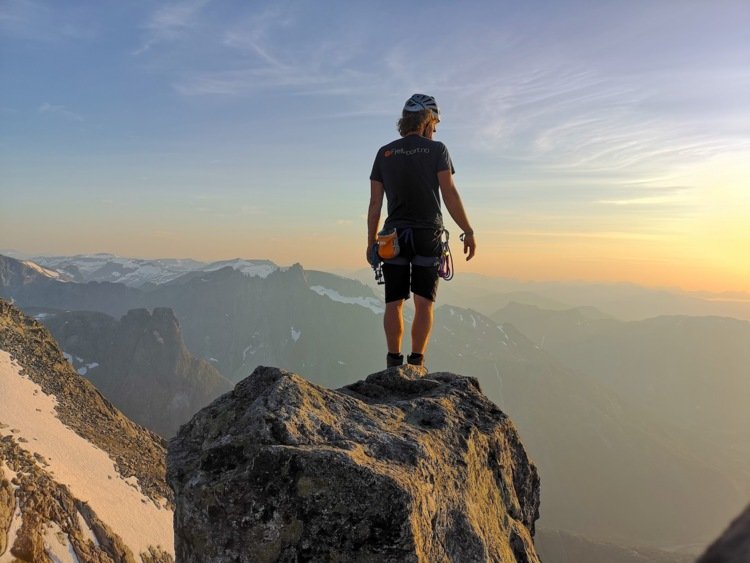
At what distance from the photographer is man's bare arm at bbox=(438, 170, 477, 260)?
9070mm

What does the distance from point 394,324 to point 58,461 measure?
131 feet

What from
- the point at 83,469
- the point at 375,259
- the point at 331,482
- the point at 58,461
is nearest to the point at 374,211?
the point at 375,259

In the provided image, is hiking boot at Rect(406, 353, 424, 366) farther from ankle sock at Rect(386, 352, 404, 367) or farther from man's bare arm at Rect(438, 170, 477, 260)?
man's bare arm at Rect(438, 170, 477, 260)

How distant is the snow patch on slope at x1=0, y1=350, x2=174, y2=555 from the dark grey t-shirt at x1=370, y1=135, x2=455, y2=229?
3673cm

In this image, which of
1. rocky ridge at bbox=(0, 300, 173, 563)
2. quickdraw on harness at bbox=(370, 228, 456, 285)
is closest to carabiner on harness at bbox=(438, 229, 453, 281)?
quickdraw on harness at bbox=(370, 228, 456, 285)

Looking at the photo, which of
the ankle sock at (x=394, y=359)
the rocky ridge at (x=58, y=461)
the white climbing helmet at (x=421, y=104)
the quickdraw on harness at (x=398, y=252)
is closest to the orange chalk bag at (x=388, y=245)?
the quickdraw on harness at (x=398, y=252)

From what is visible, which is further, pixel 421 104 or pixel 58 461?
pixel 58 461

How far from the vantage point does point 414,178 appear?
903 centimetres

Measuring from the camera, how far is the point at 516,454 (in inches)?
297

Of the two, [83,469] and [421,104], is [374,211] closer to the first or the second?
[421,104]

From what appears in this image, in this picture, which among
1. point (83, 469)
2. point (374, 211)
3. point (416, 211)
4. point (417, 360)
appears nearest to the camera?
point (416, 211)

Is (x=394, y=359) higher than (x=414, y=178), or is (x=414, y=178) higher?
(x=414, y=178)

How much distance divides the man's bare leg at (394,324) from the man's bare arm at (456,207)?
165 cm

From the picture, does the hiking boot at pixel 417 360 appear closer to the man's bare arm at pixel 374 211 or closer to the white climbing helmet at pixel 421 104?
the man's bare arm at pixel 374 211
